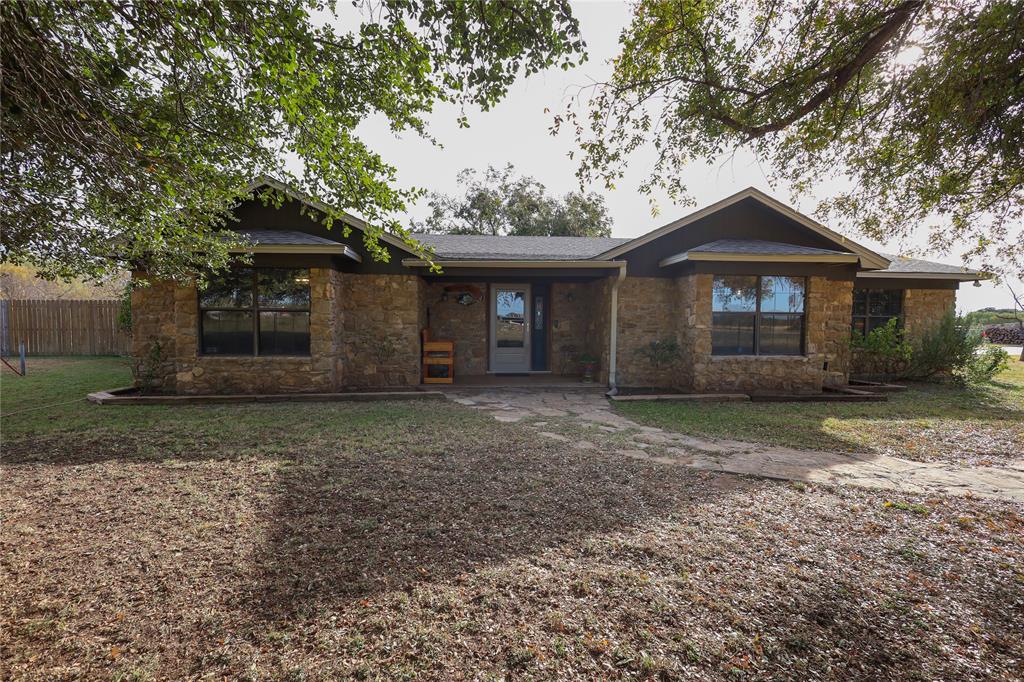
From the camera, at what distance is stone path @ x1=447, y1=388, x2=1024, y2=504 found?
4.10 meters

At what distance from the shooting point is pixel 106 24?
11.5 feet

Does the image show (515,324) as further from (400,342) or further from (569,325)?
(400,342)

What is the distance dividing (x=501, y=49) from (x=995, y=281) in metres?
10.1

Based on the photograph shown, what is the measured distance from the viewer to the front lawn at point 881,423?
5245 millimetres

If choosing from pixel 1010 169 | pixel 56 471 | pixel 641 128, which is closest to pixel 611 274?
pixel 641 128

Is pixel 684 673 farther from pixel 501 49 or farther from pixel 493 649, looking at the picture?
pixel 501 49

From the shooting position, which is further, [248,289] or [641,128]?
[248,289]

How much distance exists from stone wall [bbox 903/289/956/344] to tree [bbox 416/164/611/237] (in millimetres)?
12857

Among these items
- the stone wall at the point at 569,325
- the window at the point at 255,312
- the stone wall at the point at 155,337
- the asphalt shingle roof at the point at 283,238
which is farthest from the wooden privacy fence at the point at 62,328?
the stone wall at the point at 569,325

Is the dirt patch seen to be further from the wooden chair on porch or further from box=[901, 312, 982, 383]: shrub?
box=[901, 312, 982, 383]: shrub

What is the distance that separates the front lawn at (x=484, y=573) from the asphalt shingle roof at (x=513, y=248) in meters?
5.50

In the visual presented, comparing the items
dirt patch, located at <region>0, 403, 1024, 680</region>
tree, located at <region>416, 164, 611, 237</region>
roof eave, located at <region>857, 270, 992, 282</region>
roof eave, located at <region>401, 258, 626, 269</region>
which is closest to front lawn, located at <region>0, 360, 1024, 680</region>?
dirt patch, located at <region>0, 403, 1024, 680</region>

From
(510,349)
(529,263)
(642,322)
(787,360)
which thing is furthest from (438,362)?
(787,360)

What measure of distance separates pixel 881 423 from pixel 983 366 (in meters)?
6.53
